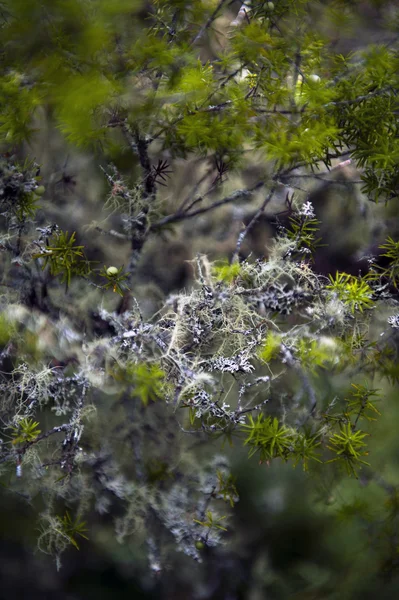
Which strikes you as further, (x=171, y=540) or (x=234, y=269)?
(x=171, y=540)

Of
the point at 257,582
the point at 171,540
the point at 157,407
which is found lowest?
the point at 257,582

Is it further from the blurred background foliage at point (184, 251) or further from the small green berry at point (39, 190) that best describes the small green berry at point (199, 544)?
the small green berry at point (39, 190)

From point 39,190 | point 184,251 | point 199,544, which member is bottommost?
point 199,544

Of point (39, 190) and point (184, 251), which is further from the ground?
point (39, 190)

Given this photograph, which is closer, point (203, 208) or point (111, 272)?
point (111, 272)

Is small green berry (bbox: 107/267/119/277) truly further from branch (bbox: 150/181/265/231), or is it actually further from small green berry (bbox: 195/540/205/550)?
small green berry (bbox: 195/540/205/550)

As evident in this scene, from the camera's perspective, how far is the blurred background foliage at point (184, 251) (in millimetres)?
675

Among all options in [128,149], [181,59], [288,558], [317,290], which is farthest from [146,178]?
[288,558]

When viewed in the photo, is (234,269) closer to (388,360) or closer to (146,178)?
(146,178)

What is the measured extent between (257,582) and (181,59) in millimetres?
1016

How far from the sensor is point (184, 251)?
889 mm

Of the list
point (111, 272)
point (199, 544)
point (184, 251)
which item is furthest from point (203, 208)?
point (199, 544)

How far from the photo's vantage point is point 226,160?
0.80 m

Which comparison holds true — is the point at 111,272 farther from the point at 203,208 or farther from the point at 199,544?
the point at 199,544
